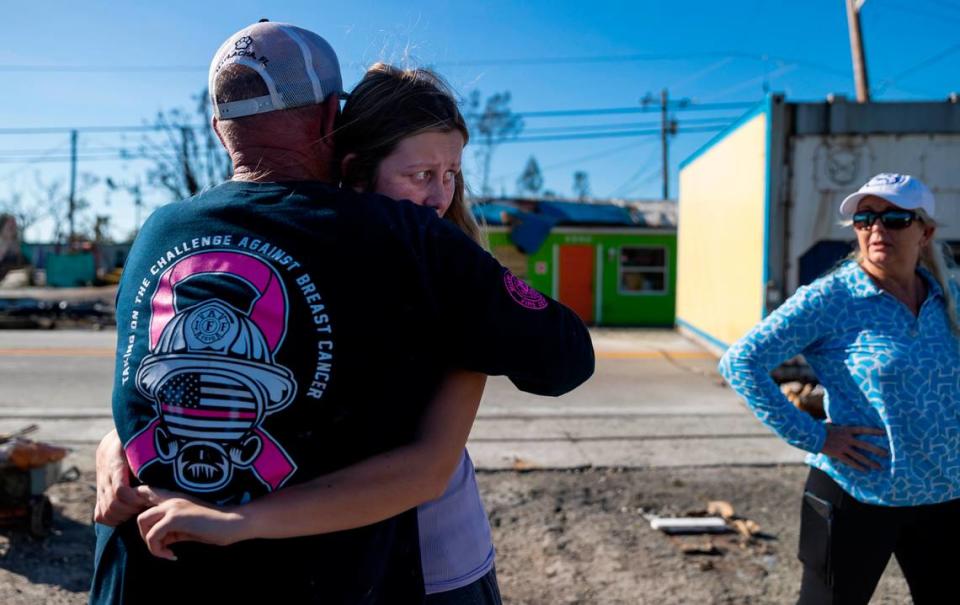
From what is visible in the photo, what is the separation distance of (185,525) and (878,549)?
87.9 inches

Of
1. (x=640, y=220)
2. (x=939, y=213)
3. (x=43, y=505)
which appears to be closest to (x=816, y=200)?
(x=939, y=213)

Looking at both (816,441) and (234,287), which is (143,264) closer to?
(234,287)

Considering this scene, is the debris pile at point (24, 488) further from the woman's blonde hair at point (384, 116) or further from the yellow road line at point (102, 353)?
the yellow road line at point (102, 353)

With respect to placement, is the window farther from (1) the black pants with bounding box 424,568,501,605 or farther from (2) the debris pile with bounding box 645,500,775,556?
(1) the black pants with bounding box 424,568,501,605

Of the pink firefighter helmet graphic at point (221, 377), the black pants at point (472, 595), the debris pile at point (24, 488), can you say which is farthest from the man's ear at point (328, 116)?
the debris pile at point (24, 488)

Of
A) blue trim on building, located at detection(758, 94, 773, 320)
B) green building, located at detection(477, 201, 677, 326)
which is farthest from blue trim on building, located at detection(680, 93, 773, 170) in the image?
green building, located at detection(477, 201, 677, 326)

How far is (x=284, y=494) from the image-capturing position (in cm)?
117

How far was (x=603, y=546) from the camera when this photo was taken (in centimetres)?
417

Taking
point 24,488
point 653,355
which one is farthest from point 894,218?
point 653,355

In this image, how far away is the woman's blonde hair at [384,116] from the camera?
1.43m

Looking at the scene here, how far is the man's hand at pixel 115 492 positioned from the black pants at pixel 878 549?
85.2 inches

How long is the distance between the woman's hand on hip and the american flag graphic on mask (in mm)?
2073

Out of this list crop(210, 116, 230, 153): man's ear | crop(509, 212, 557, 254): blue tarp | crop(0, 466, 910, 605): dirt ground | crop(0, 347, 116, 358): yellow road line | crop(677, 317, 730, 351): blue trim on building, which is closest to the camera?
crop(210, 116, 230, 153): man's ear

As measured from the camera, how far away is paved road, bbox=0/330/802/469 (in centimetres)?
600
